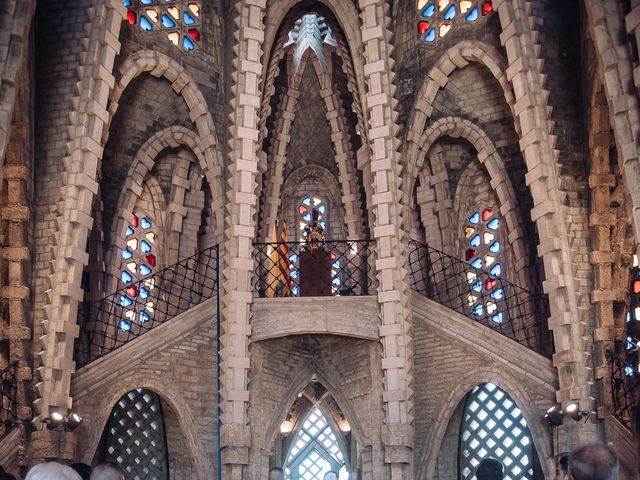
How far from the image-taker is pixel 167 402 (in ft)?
45.5

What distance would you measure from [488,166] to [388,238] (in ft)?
8.48

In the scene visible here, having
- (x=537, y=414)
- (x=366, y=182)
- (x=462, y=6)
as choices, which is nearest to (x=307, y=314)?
(x=366, y=182)

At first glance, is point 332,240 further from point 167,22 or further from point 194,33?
point 167,22

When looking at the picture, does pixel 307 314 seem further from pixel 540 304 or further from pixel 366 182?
pixel 540 304

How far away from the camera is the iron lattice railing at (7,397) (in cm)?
1260

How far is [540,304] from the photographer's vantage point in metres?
14.6

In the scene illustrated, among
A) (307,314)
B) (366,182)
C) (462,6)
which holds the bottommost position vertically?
(307,314)

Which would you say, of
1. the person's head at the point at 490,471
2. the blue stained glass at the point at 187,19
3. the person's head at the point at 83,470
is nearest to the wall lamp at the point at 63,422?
the blue stained glass at the point at 187,19

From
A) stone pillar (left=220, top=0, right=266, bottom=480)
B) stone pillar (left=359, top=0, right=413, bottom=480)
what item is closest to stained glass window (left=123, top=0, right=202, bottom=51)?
stone pillar (left=220, top=0, right=266, bottom=480)

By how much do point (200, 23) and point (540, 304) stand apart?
6.38 m

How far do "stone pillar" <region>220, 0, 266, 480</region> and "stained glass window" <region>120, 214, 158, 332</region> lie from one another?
1855 mm

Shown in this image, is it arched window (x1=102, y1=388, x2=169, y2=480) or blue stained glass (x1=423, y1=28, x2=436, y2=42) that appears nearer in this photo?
arched window (x1=102, y1=388, x2=169, y2=480)

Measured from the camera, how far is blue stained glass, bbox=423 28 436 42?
15589mm

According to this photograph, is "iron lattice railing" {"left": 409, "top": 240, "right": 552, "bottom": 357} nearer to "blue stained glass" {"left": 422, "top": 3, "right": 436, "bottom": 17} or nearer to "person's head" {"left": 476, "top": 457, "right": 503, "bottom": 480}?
"blue stained glass" {"left": 422, "top": 3, "right": 436, "bottom": 17}
